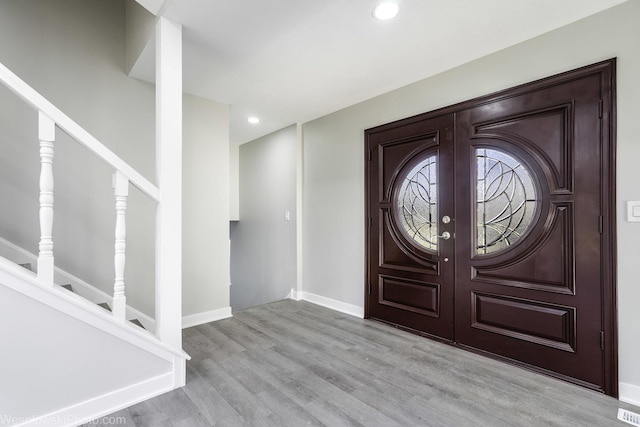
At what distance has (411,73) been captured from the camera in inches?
106

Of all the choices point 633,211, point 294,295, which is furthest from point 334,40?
point 294,295

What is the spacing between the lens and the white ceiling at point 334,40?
1.85 meters

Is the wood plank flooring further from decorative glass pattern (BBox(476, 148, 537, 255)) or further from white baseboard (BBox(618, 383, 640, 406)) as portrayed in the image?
decorative glass pattern (BBox(476, 148, 537, 255))

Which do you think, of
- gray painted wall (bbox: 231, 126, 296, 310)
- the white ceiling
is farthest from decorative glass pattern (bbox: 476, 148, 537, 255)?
gray painted wall (bbox: 231, 126, 296, 310)

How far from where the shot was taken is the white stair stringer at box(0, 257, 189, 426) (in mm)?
1432

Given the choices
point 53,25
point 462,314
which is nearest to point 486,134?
point 462,314

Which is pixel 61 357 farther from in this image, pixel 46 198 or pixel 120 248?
pixel 46 198

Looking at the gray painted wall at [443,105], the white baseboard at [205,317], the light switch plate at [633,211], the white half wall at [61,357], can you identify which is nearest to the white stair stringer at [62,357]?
the white half wall at [61,357]

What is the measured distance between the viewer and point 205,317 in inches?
126

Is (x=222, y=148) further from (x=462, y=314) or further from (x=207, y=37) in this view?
(x=462, y=314)

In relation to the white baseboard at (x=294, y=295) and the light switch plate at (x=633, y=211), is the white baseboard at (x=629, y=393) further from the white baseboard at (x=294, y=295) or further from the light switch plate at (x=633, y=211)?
the white baseboard at (x=294, y=295)

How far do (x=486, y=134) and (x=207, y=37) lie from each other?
7.34 ft

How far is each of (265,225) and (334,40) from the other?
9.90 feet

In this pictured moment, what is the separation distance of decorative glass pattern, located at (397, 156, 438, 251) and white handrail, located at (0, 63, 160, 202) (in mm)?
2154
